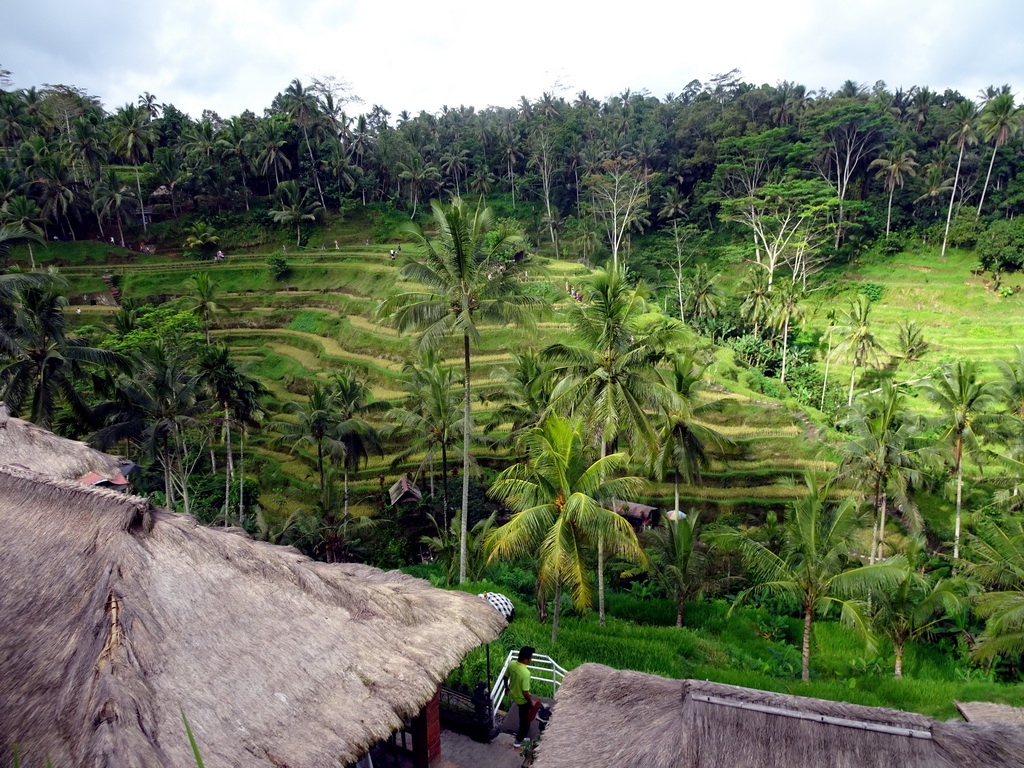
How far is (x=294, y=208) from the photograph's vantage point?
50719 millimetres

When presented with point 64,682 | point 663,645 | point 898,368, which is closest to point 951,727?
point 64,682

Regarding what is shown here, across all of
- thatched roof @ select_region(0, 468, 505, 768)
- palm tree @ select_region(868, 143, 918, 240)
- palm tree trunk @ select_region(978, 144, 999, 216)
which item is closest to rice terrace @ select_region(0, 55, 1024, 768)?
thatched roof @ select_region(0, 468, 505, 768)

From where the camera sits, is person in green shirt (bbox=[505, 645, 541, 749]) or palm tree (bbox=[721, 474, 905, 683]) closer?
person in green shirt (bbox=[505, 645, 541, 749])

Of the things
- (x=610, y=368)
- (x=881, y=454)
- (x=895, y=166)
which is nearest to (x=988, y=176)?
(x=895, y=166)

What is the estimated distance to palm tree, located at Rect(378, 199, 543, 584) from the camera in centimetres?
1538

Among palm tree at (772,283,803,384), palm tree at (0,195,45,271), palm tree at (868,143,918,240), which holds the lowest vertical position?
palm tree at (772,283,803,384)

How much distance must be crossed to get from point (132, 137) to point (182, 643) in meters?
57.2

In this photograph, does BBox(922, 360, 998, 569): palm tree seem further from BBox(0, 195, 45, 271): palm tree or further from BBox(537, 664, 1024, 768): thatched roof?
BBox(0, 195, 45, 271): palm tree

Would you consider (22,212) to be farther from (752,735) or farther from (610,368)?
(752,735)

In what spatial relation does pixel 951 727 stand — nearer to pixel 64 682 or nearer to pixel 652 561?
pixel 64 682

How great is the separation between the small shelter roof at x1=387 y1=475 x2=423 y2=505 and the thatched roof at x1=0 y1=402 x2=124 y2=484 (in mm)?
15425

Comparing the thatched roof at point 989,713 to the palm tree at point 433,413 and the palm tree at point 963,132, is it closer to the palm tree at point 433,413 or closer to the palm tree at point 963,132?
the palm tree at point 433,413

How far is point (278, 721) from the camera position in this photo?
5668mm

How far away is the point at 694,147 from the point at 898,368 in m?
32.3
